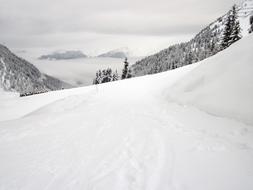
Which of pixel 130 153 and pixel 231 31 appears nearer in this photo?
pixel 130 153

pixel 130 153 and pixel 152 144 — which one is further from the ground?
pixel 152 144

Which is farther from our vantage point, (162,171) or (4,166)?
(4,166)

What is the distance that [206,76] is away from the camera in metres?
13.7

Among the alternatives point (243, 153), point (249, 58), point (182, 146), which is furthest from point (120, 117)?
point (249, 58)

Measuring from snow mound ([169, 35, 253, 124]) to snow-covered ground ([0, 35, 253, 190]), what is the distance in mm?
54

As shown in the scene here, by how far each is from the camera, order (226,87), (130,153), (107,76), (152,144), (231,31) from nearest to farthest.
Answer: (130,153), (152,144), (226,87), (231,31), (107,76)

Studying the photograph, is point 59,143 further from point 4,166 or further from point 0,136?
point 0,136

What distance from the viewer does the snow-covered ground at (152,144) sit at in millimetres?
5473

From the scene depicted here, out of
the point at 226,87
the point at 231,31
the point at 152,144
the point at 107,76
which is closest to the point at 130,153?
the point at 152,144

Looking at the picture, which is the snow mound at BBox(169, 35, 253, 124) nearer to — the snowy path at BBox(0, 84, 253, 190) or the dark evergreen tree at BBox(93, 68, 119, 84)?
the snowy path at BBox(0, 84, 253, 190)

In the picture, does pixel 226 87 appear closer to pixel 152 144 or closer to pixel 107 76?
pixel 152 144

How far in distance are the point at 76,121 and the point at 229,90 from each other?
8.98m

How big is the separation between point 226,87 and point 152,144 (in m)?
6.38

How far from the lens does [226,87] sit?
438 inches
